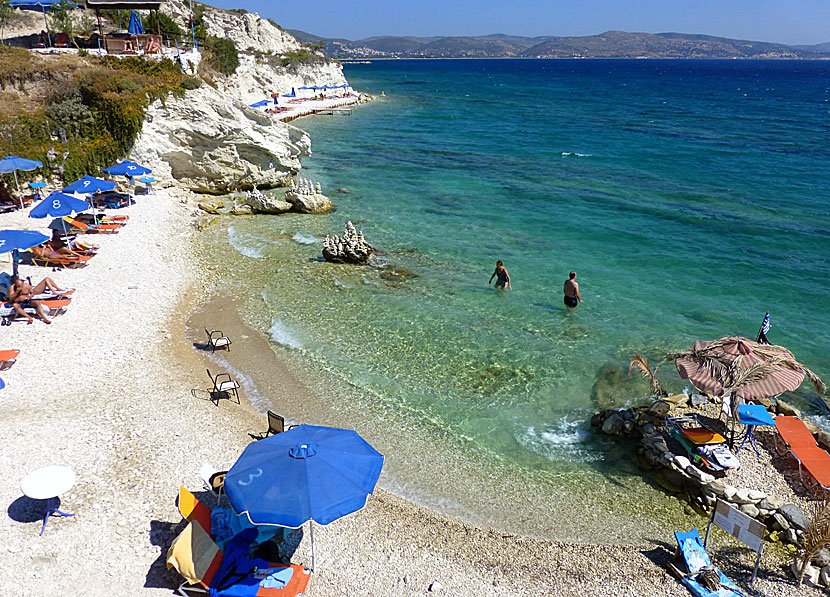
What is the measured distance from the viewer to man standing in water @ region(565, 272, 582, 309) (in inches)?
746

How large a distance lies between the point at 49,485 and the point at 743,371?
1289cm

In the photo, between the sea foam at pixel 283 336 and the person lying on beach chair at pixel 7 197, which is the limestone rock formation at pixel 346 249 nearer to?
the sea foam at pixel 283 336

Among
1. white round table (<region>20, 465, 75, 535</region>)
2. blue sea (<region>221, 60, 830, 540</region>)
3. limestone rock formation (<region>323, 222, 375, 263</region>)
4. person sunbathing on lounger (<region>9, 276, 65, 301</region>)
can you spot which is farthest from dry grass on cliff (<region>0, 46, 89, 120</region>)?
white round table (<region>20, 465, 75, 535</region>)

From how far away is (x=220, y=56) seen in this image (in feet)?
182

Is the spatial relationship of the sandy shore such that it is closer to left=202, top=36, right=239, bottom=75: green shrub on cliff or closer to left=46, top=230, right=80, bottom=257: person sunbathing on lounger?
left=46, top=230, right=80, bottom=257: person sunbathing on lounger

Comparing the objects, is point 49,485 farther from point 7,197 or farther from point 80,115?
point 80,115

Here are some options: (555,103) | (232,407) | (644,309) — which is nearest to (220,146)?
(232,407)

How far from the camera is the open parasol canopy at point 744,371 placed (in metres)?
11.0

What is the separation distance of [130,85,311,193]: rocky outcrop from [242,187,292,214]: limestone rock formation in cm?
339

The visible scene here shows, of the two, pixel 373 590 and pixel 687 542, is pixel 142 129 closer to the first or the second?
pixel 373 590

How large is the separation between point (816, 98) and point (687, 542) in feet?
417


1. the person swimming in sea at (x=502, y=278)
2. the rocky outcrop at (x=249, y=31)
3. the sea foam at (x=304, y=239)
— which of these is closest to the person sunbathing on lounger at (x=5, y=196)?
the sea foam at (x=304, y=239)

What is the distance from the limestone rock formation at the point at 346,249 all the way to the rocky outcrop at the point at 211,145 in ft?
37.4

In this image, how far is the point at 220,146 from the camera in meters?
29.6
